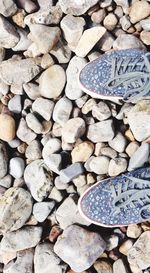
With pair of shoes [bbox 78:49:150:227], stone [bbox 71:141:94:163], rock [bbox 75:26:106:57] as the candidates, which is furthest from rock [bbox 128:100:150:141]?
rock [bbox 75:26:106:57]

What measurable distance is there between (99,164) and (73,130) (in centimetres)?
14

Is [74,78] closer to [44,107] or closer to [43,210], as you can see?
[44,107]

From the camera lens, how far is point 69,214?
6.36 ft

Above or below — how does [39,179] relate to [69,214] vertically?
above

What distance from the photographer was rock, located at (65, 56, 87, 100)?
1.96 meters

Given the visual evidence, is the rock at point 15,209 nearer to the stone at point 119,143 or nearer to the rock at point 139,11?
the stone at point 119,143

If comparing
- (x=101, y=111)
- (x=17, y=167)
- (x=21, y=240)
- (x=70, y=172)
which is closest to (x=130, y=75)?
(x=101, y=111)

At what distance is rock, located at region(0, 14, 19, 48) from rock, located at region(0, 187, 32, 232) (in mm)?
514

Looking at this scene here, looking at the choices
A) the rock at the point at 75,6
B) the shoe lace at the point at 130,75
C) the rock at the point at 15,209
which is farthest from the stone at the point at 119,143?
the rock at the point at 75,6

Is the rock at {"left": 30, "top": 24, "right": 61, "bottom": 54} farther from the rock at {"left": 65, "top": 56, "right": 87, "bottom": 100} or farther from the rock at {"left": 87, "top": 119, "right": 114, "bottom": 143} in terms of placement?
the rock at {"left": 87, "top": 119, "right": 114, "bottom": 143}

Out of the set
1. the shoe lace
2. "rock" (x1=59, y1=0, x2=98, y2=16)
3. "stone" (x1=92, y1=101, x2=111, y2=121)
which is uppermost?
"rock" (x1=59, y1=0, x2=98, y2=16)

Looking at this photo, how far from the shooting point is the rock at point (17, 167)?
1990 millimetres

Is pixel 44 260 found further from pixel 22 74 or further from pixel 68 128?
pixel 22 74

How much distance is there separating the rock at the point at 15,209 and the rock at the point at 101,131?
12.0 inches
